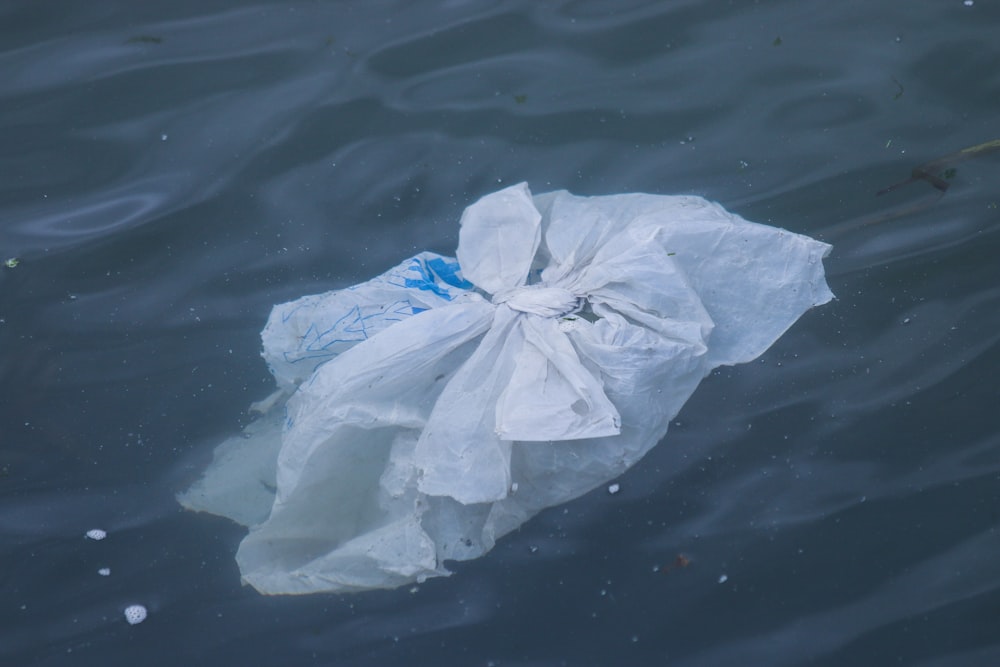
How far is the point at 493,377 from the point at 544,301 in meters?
0.18

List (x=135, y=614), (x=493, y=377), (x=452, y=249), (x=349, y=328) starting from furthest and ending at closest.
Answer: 1. (x=452, y=249)
2. (x=135, y=614)
3. (x=349, y=328)
4. (x=493, y=377)

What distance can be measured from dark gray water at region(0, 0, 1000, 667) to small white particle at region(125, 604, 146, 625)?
0.02 metres

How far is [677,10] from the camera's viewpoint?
2248 millimetres

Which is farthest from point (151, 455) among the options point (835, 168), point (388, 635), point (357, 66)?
point (835, 168)

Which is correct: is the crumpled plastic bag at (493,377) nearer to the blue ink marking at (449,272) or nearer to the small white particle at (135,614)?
the blue ink marking at (449,272)

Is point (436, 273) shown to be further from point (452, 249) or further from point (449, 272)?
point (452, 249)

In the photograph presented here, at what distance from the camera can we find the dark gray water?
5.46 feet

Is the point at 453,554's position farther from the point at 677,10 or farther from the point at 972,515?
the point at 677,10

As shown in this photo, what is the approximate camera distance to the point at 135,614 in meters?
1.70

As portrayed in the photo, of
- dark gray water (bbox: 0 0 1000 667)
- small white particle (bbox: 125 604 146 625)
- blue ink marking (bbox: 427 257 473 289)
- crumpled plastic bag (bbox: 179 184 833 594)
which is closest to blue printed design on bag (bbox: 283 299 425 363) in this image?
crumpled plastic bag (bbox: 179 184 833 594)

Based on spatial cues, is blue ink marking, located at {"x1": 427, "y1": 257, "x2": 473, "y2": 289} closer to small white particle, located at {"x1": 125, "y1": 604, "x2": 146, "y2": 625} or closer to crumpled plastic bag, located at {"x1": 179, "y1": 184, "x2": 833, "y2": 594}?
crumpled plastic bag, located at {"x1": 179, "y1": 184, "x2": 833, "y2": 594}

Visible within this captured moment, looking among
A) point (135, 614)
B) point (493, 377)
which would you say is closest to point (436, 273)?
point (493, 377)

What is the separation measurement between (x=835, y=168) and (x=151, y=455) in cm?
175

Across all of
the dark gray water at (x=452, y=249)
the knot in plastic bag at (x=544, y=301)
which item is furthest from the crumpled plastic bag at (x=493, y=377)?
the dark gray water at (x=452, y=249)
